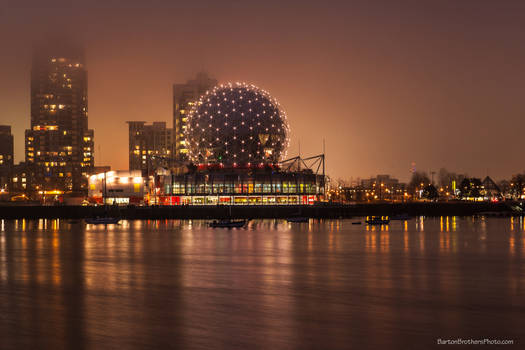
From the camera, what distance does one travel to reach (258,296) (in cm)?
3222

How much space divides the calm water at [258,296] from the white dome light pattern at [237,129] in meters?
63.8

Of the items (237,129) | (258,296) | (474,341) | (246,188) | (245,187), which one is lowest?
(474,341)

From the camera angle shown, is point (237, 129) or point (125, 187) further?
point (125, 187)

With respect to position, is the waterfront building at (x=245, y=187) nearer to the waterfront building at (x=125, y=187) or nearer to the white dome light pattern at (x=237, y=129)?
the white dome light pattern at (x=237, y=129)

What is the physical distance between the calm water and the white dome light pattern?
63764mm

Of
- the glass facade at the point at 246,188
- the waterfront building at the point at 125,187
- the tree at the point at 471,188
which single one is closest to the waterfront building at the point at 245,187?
the glass facade at the point at 246,188

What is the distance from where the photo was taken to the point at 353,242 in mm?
65500

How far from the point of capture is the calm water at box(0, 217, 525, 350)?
938 inches

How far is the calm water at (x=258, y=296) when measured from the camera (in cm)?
2381

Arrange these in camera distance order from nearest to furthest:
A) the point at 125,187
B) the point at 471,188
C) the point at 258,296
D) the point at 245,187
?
the point at 258,296 < the point at 245,187 < the point at 125,187 < the point at 471,188

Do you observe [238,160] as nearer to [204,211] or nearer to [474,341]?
[204,211]

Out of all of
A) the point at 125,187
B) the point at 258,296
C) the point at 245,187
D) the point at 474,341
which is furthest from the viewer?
the point at 125,187

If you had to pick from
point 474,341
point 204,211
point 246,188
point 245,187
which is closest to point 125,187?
point 204,211

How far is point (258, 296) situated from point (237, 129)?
92.0 m
